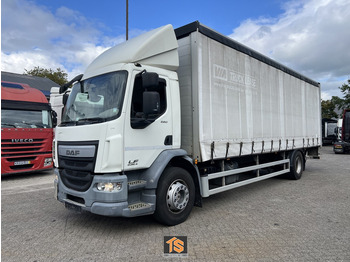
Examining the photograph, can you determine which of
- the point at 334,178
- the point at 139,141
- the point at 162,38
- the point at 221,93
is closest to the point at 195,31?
the point at 162,38

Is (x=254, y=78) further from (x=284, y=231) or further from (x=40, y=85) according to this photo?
(x=40, y=85)

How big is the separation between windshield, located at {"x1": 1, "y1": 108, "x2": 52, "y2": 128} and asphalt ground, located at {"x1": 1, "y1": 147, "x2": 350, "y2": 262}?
347 centimetres

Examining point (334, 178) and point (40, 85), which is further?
point (40, 85)

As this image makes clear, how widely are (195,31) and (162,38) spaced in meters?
0.69

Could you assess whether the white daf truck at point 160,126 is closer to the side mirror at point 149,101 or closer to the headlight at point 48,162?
the side mirror at point 149,101

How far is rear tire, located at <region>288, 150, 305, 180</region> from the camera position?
27.4 ft

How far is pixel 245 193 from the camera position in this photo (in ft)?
22.4

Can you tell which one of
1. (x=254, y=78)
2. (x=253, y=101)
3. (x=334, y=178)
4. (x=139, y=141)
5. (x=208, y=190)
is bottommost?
(x=334, y=178)

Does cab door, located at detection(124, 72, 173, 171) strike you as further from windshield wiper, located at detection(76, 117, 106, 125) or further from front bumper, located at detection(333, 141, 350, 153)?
front bumper, located at detection(333, 141, 350, 153)

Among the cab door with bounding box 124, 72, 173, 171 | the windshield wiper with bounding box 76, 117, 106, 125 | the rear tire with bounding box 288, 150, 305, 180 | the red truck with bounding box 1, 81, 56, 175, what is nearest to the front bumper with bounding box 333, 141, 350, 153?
the rear tire with bounding box 288, 150, 305, 180

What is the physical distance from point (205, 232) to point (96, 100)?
2728 millimetres

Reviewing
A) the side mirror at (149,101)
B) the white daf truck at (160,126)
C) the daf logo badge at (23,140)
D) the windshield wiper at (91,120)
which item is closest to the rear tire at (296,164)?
the white daf truck at (160,126)

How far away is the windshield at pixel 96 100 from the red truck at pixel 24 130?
5453mm

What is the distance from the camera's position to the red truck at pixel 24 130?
8.78 meters
